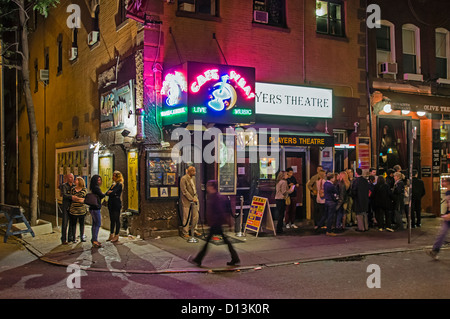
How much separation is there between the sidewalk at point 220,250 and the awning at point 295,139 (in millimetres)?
2610

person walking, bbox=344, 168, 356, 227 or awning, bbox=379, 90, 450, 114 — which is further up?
awning, bbox=379, 90, 450, 114

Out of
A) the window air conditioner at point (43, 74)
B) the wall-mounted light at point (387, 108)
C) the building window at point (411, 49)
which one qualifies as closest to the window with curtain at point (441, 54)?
the building window at point (411, 49)

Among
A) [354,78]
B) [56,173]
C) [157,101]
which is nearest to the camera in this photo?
[157,101]

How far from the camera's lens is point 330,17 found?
15586 mm

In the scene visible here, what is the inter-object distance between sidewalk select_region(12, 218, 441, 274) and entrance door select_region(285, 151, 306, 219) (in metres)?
1.45

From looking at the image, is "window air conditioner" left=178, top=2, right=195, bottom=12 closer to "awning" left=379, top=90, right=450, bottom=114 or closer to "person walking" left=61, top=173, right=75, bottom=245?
"person walking" left=61, top=173, right=75, bottom=245

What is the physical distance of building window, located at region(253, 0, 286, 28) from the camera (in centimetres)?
1402

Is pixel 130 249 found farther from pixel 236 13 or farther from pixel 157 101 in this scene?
pixel 236 13

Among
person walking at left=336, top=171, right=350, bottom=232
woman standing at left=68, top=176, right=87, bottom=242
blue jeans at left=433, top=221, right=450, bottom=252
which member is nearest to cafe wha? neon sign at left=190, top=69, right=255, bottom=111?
woman standing at left=68, top=176, right=87, bottom=242

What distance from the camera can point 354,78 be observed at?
15695 mm

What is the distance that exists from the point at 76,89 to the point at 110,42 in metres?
3.85

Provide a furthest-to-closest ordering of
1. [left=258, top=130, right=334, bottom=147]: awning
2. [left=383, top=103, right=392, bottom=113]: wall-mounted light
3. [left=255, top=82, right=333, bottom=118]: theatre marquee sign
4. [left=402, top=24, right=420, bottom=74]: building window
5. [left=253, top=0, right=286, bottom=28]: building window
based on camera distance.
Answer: [left=402, top=24, right=420, bottom=74]: building window → [left=383, top=103, right=392, bottom=113]: wall-mounted light → [left=253, top=0, right=286, bottom=28]: building window → [left=255, top=82, right=333, bottom=118]: theatre marquee sign → [left=258, top=130, right=334, bottom=147]: awning

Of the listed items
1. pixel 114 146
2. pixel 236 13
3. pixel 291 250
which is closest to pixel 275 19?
pixel 236 13

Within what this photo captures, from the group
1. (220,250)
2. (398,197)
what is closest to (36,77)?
(220,250)
